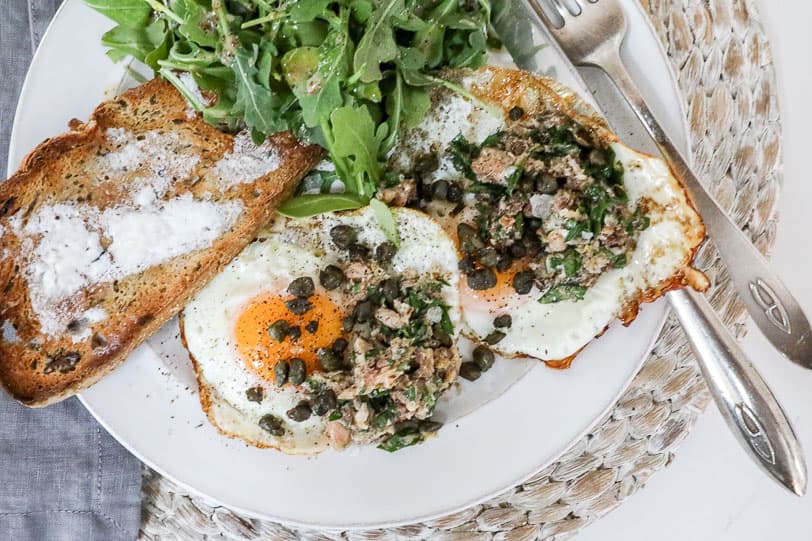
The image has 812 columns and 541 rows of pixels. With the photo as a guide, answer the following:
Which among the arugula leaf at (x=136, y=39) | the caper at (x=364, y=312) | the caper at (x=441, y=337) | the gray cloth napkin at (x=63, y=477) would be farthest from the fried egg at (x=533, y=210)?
the gray cloth napkin at (x=63, y=477)

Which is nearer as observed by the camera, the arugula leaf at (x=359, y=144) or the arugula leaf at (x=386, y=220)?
the arugula leaf at (x=359, y=144)

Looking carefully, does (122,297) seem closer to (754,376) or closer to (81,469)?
(81,469)

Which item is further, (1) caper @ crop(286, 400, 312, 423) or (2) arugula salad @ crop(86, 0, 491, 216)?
(1) caper @ crop(286, 400, 312, 423)

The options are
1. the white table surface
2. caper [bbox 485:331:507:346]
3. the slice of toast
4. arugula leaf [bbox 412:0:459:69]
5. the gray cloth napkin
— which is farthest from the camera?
the white table surface

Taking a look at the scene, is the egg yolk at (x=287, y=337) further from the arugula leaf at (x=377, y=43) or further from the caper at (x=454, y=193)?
the arugula leaf at (x=377, y=43)

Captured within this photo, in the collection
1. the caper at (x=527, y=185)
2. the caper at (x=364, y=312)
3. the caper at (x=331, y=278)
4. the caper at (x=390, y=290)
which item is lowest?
the caper at (x=364, y=312)

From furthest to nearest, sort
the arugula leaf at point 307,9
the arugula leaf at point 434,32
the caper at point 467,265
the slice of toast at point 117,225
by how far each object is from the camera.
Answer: the caper at point 467,265 < the slice of toast at point 117,225 < the arugula leaf at point 434,32 < the arugula leaf at point 307,9

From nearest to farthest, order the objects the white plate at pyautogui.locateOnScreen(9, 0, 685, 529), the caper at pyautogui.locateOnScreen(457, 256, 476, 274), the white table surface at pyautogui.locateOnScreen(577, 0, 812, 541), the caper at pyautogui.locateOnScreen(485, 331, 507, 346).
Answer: the caper at pyautogui.locateOnScreen(457, 256, 476, 274) < the caper at pyautogui.locateOnScreen(485, 331, 507, 346) < the white plate at pyautogui.locateOnScreen(9, 0, 685, 529) < the white table surface at pyautogui.locateOnScreen(577, 0, 812, 541)

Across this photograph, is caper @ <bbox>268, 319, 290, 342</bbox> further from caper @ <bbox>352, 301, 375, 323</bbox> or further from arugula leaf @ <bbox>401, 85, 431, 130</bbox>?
arugula leaf @ <bbox>401, 85, 431, 130</bbox>

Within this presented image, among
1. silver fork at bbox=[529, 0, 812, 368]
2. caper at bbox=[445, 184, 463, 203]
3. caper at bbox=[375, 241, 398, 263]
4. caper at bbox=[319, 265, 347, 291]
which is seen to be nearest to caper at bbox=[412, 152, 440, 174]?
caper at bbox=[445, 184, 463, 203]
